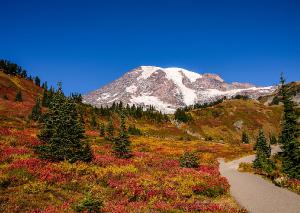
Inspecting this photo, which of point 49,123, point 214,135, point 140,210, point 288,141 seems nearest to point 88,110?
point 214,135

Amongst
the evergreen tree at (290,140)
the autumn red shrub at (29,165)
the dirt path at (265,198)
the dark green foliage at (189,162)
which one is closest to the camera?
the dirt path at (265,198)

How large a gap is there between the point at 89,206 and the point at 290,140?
22.6 meters

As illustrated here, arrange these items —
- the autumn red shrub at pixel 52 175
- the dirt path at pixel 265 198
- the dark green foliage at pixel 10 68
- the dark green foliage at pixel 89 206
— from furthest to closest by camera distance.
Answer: the dark green foliage at pixel 10 68 < the autumn red shrub at pixel 52 175 < the dirt path at pixel 265 198 < the dark green foliage at pixel 89 206

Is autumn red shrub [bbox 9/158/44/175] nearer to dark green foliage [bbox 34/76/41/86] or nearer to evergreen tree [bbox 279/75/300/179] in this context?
evergreen tree [bbox 279/75/300/179]

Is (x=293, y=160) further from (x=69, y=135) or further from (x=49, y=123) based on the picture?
(x=49, y=123)

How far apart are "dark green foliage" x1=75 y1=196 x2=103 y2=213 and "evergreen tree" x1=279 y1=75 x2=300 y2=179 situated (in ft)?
68.6

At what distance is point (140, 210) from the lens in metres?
15.3

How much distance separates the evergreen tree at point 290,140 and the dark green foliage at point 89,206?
2089 cm

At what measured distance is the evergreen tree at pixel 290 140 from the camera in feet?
92.9

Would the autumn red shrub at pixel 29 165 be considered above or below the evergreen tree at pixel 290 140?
below

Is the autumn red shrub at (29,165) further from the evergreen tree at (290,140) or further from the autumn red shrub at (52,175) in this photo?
the evergreen tree at (290,140)

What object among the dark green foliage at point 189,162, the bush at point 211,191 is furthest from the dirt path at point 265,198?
the dark green foliage at point 189,162

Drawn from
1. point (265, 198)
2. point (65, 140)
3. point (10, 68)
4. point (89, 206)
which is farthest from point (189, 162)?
point (10, 68)

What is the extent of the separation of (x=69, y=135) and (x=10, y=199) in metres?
13.7
